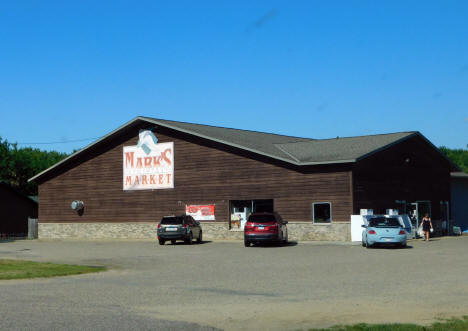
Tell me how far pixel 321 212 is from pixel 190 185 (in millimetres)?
10175

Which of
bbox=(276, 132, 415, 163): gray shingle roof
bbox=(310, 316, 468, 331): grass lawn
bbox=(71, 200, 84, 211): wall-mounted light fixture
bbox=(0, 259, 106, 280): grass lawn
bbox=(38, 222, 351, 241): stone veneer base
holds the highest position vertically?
bbox=(276, 132, 415, 163): gray shingle roof

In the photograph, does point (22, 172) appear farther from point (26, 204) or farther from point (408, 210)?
point (408, 210)

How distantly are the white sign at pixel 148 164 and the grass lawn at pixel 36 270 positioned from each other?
2217 centimetres

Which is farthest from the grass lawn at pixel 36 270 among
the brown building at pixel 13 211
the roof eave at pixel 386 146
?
the brown building at pixel 13 211

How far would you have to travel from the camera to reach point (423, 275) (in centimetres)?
1805

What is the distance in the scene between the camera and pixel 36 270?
20.6 meters

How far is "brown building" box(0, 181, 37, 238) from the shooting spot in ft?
197

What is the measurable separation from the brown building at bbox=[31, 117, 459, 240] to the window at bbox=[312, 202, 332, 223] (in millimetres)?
64

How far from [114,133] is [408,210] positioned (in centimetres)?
2194

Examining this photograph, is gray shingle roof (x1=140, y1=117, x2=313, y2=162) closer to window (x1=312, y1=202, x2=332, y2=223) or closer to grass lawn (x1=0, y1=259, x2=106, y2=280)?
window (x1=312, y1=202, x2=332, y2=223)

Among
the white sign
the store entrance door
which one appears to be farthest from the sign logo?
the white sign

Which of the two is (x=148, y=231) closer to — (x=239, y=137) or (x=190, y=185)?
(x=190, y=185)

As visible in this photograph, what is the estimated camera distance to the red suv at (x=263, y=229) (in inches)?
1303

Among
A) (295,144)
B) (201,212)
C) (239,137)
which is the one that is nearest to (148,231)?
(201,212)
